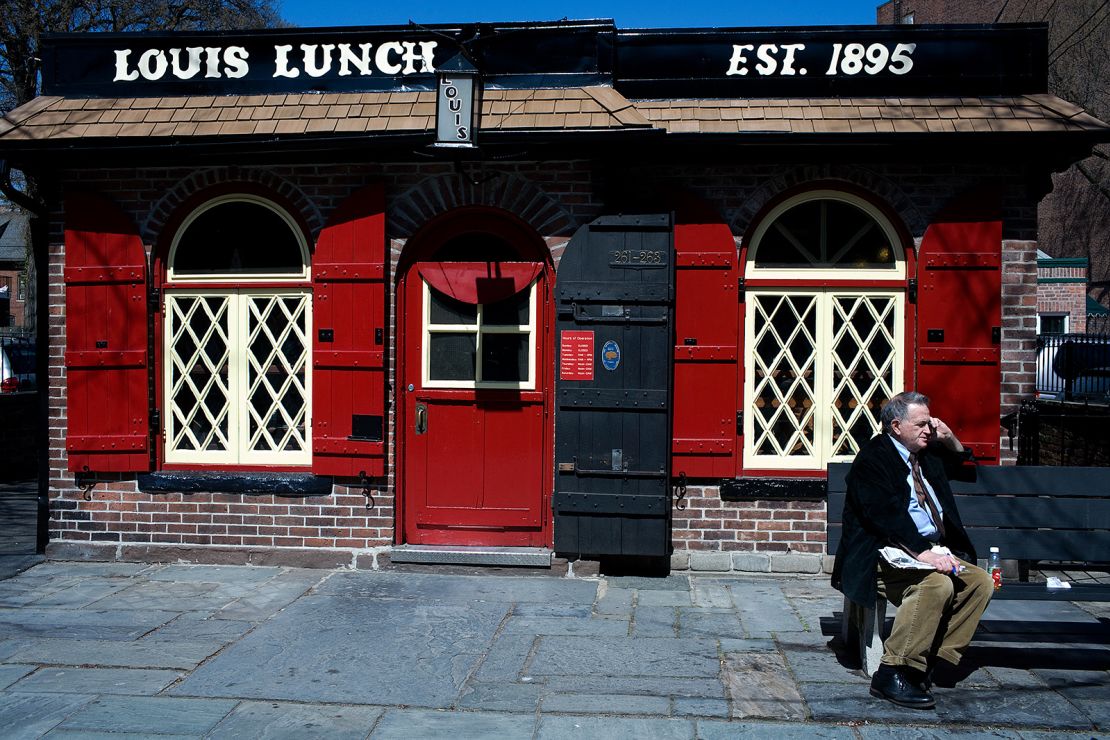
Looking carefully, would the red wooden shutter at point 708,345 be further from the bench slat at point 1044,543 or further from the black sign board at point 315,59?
the bench slat at point 1044,543

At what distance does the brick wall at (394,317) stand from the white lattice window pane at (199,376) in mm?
462

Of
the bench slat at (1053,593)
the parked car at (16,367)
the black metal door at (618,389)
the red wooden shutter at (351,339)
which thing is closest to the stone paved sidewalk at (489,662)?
the bench slat at (1053,593)

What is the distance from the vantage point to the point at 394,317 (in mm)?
7855

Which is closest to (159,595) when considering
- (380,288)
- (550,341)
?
(380,288)

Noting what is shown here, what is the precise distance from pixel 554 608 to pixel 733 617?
120 centimetres

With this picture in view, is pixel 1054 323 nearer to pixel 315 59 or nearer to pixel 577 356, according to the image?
pixel 577 356

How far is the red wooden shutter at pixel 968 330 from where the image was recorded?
7434 millimetres

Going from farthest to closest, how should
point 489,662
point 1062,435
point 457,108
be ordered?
point 1062,435, point 457,108, point 489,662

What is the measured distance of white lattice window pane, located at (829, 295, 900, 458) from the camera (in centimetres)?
769

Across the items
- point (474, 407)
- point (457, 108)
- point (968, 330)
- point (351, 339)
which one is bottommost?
point (474, 407)

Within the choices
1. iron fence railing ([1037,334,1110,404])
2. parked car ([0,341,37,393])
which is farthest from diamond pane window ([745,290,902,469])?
parked car ([0,341,37,393])

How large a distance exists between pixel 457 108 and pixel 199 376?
3.09 meters

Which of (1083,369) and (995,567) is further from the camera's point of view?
(1083,369)

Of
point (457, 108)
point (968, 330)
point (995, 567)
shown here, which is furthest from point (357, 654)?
point (968, 330)
